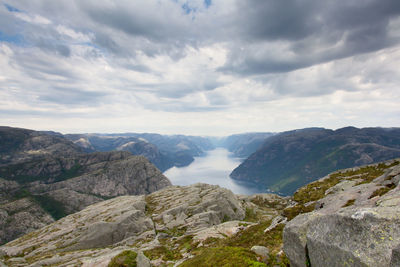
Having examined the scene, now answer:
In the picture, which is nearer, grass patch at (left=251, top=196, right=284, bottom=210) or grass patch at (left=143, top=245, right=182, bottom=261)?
grass patch at (left=143, top=245, right=182, bottom=261)

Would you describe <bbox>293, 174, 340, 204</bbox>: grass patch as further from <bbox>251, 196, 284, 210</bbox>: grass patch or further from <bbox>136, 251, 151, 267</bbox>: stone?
<bbox>251, 196, 284, 210</bbox>: grass patch

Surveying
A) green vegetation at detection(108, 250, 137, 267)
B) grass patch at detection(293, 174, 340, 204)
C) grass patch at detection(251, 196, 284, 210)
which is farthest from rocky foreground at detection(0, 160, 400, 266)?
grass patch at detection(251, 196, 284, 210)

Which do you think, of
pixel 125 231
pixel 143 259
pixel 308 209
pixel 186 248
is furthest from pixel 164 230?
pixel 308 209

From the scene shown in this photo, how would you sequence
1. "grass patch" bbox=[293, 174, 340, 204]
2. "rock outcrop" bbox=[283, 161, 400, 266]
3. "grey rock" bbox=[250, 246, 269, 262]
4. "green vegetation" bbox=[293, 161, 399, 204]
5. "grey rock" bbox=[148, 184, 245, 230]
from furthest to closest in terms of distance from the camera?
1. "grey rock" bbox=[148, 184, 245, 230]
2. "grass patch" bbox=[293, 174, 340, 204]
3. "green vegetation" bbox=[293, 161, 399, 204]
4. "grey rock" bbox=[250, 246, 269, 262]
5. "rock outcrop" bbox=[283, 161, 400, 266]

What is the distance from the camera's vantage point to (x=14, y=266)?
143 feet

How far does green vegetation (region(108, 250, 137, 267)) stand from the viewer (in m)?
22.7

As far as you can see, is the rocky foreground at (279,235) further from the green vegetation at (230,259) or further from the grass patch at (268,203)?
the grass patch at (268,203)

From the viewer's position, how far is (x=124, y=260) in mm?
23156

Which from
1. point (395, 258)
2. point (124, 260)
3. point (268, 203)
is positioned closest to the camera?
point (395, 258)

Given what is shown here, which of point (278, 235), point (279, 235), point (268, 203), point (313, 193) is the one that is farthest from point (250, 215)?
point (279, 235)

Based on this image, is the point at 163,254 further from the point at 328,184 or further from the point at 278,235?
the point at 328,184

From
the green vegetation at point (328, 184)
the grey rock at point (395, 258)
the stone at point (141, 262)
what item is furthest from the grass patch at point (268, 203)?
the grey rock at point (395, 258)

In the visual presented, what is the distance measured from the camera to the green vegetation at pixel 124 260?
22.7 meters

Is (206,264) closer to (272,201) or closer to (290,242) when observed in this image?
(290,242)
